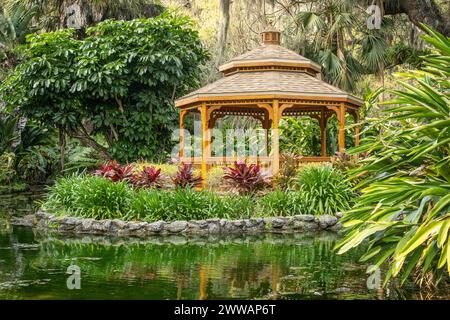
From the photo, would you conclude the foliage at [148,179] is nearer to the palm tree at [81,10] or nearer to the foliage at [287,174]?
the foliage at [287,174]

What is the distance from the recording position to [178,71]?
1995 centimetres

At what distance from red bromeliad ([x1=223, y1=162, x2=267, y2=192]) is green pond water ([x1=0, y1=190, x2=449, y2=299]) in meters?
2.34

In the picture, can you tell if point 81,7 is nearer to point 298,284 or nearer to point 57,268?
point 57,268

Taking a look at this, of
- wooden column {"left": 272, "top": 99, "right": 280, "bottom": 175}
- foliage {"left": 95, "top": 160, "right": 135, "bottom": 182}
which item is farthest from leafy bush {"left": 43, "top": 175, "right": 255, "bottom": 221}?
wooden column {"left": 272, "top": 99, "right": 280, "bottom": 175}

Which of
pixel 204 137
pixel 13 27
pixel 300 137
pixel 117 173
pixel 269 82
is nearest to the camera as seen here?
pixel 117 173

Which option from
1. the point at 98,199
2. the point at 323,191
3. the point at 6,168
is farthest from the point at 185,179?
the point at 6,168

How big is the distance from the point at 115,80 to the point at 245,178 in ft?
24.5

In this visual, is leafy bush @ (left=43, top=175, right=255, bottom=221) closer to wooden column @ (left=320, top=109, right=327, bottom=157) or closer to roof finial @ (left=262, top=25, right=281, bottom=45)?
wooden column @ (left=320, top=109, right=327, bottom=157)

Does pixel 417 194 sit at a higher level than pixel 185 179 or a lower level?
higher

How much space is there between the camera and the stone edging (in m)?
12.5

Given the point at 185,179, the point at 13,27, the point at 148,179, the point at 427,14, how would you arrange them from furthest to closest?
the point at 13,27, the point at 427,14, the point at 148,179, the point at 185,179

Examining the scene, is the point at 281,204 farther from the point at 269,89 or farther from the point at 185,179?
the point at 269,89

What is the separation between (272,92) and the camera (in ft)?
50.7

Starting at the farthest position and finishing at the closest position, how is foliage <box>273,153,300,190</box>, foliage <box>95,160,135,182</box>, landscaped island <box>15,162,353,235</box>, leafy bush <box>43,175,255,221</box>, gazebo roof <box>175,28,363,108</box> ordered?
gazebo roof <box>175,28,363,108</box>, foliage <box>95,160,135,182</box>, foliage <box>273,153,300,190</box>, leafy bush <box>43,175,255,221</box>, landscaped island <box>15,162,353,235</box>
